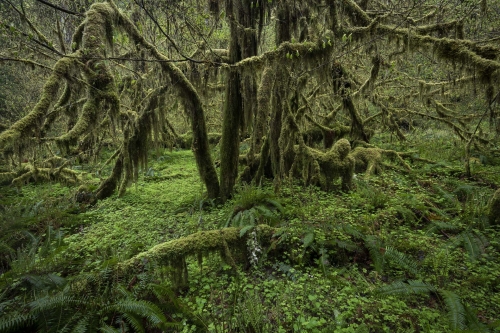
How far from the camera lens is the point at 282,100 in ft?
17.8

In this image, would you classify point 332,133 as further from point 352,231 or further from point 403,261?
point 403,261

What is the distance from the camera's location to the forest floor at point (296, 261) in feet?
9.92

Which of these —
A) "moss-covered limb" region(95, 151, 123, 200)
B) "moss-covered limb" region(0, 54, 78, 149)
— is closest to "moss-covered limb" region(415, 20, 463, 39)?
"moss-covered limb" region(0, 54, 78, 149)

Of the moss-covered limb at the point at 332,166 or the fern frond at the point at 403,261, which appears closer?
the fern frond at the point at 403,261

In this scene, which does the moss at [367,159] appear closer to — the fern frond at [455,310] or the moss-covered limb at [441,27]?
the moss-covered limb at [441,27]

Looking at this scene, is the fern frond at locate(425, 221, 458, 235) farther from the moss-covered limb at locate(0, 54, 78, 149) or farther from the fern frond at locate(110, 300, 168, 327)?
the moss-covered limb at locate(0, 54, 78, 149)

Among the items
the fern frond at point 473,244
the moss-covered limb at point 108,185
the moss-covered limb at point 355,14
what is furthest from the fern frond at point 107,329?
the moss-covered limb at point 355,14

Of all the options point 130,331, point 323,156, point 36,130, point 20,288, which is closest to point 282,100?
point 323,156

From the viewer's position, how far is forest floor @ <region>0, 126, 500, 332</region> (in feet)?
9.92

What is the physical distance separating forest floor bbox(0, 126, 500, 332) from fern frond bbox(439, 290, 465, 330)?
0.01m

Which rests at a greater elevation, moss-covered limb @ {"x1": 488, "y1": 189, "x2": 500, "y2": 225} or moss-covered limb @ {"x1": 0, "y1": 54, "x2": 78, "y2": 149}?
moss-covered limb @ {"x1": 0, "y1": 54, "x2": 78, "y2": 149}

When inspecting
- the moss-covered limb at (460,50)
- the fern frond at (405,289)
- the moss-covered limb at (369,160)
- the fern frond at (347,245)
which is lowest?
→ the fern frond at (405,289)

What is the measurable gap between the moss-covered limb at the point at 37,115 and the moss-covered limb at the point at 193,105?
184 centimetres

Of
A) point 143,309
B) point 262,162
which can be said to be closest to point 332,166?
point 262,162
